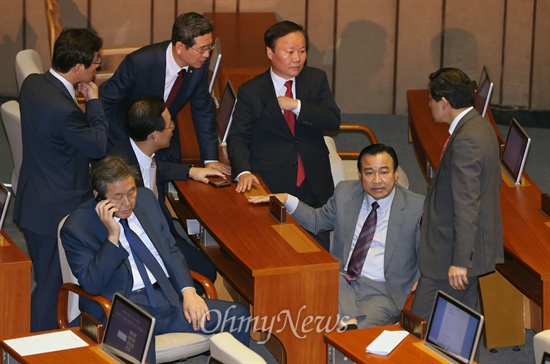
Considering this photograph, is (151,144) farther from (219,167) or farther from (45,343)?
(45,343)

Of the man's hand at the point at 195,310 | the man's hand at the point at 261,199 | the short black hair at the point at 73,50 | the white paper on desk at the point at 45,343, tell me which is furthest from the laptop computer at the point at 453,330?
the short black hair at the point at 73,50

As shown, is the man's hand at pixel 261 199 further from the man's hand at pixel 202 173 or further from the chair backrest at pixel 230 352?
the chair backrest at pixel 230 352

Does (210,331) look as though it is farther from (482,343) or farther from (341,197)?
(482,343)

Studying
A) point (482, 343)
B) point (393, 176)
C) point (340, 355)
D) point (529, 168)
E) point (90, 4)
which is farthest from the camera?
point (90, 4)

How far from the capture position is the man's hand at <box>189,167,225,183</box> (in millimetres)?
6578

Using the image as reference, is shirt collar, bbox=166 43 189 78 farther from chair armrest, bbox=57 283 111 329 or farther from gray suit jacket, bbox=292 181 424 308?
chair armrest, bbox=57 283 111 329

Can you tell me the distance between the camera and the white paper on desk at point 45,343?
185 inches

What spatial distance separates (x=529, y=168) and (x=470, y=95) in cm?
419

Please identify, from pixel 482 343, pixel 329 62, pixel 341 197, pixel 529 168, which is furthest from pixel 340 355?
pixel 329 62

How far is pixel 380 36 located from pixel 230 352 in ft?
22.2

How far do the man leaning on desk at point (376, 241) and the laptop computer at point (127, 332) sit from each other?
137 centimetres

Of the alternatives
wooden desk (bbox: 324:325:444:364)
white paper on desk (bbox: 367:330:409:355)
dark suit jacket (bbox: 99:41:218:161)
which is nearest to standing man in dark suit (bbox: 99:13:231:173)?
dark suit jacket (bbox: 99:41:218:161)

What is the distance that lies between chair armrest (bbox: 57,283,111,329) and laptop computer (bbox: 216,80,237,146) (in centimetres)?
211

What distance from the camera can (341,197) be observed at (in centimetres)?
593
